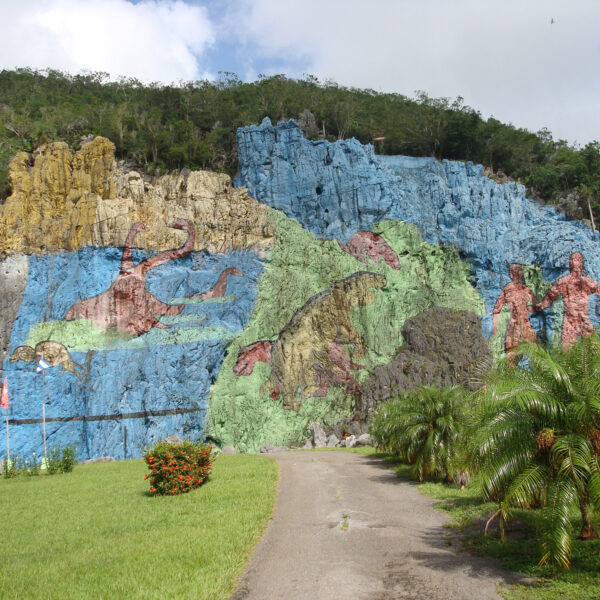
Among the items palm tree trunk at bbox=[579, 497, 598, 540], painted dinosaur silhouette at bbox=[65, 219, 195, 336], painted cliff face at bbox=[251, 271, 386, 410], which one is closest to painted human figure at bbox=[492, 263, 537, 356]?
painted cliff face at bbox=[251, 271, 386, 410]

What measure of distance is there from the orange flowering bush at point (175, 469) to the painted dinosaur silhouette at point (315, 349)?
14160 millimetres

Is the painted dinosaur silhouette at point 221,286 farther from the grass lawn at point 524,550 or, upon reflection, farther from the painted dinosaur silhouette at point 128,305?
the grass lawn at point 524,550

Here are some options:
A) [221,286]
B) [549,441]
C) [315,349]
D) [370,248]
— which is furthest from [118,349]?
[549,441]

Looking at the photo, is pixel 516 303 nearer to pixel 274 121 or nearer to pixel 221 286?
pixel 221 286

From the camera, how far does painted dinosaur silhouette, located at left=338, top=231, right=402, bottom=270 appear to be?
3594 cm

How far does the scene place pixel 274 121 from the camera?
4566cm

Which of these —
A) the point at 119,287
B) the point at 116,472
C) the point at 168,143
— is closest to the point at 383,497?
the point at 116,472

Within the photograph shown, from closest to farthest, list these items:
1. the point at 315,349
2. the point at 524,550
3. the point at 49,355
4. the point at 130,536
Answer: the point at 524,550 < the point at 130,536 < the point at 49,355 < the point at 315,349

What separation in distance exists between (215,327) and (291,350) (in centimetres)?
453

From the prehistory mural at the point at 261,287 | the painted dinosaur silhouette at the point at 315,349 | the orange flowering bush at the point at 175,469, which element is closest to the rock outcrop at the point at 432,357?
the prehistory mural at the point at 261,287

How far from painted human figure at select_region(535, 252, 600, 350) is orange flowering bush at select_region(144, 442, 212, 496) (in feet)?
84.4

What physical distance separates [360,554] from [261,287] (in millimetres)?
25302

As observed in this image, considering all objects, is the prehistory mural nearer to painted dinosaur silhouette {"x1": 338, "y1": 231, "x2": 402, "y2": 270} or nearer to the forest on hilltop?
painted dinosaur silhouette {"x1": 338, "y1": 231, "x2": 402, "y2": 270}

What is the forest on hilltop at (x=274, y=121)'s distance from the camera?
41.4 meters
